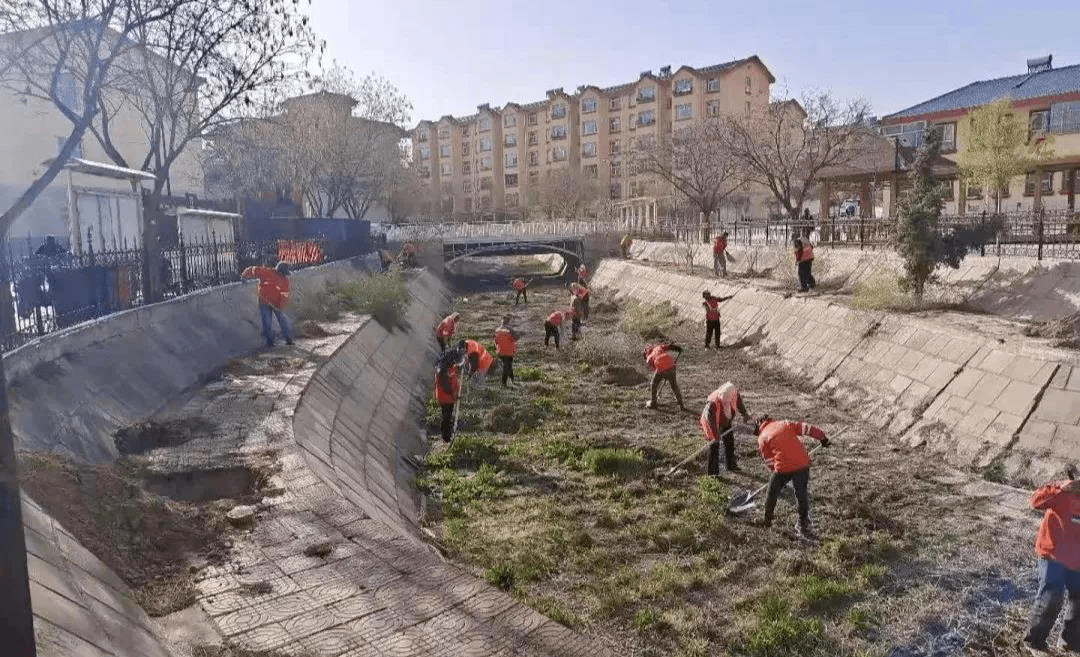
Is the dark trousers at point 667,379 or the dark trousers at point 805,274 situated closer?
the dark trousers at point 667,379

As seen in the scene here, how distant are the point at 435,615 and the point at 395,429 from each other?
8.44m

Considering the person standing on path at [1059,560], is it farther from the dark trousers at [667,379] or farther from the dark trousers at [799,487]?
the dark trousers at [667,379]

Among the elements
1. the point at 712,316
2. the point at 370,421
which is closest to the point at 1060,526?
the point at 370,421

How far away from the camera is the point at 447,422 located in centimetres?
1349

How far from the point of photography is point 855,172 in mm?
27078

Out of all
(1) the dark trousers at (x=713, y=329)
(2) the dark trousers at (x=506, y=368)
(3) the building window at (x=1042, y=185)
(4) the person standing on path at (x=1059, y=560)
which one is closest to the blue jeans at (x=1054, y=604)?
(4) the person standing on path at (x=1059, y=560)

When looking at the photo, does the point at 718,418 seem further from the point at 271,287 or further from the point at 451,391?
the point at 271,287

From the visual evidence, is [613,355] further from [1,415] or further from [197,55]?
[1,415]

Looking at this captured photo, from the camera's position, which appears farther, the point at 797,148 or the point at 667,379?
the point at 797,148

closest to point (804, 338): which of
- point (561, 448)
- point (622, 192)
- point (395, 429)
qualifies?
point (561, 448)

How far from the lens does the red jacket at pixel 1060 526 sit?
6125 mm

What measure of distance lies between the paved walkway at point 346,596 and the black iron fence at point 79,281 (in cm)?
327

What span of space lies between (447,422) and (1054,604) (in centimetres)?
926

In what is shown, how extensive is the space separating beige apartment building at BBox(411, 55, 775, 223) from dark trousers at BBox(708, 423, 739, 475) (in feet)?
136
